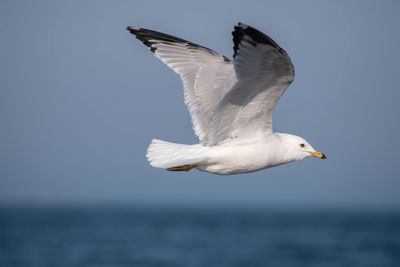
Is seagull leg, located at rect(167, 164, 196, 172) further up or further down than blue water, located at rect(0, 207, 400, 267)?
further up

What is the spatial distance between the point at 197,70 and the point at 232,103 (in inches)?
65.0

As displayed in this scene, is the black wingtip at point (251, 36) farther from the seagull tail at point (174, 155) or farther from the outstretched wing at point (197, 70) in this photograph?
the outstretched wing at point (197, 70)

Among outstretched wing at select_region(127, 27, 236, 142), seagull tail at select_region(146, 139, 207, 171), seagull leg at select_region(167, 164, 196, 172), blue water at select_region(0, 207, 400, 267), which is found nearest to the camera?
seagull tail at select_region(146, 139, 207, 171)

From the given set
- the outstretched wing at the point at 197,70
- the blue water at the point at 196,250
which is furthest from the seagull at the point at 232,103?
the blue water at the point at 196,250

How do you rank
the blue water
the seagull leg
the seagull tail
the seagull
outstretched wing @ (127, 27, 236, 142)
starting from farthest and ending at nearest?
the blue water
outstretched wing @ (127, 27, 236, 142)
the seagull leg
the seagull tail
the seagull

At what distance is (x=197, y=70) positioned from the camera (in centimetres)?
910

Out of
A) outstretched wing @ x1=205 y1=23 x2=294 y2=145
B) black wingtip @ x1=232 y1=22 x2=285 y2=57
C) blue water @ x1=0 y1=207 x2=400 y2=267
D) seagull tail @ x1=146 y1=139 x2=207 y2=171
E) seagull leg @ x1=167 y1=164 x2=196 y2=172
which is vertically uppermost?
black wingtip @ x1=232 y1=22 x2=285 y2=57

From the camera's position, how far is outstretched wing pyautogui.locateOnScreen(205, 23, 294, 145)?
6652 millimetres

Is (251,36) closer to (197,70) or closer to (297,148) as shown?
(297,148)

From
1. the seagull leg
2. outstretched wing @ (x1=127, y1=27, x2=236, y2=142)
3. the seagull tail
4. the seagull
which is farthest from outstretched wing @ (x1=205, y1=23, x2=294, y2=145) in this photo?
outstretched wing @ (x1=127, y1=27, x2=236, y2=142)

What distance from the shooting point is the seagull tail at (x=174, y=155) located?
766cm

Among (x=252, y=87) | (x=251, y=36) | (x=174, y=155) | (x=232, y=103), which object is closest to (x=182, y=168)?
(x=174, y=155)

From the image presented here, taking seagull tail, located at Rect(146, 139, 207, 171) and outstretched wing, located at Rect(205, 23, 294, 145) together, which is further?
seagull tail, located at Rect(146, 139, 207, 171)

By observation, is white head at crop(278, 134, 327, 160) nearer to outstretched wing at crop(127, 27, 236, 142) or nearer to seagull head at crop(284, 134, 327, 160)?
seagull head at crop(284, 134, 327, 160)
